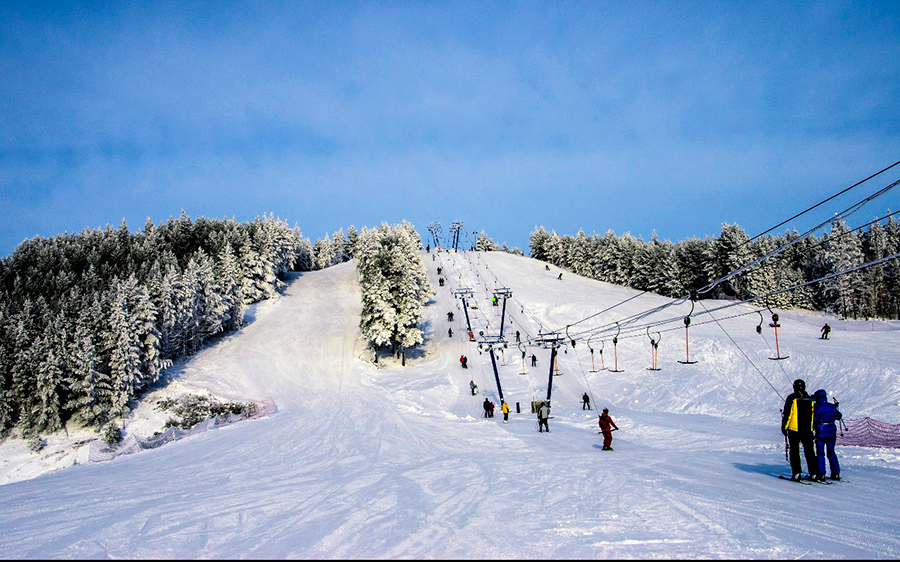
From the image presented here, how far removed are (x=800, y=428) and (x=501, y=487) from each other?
5.90m

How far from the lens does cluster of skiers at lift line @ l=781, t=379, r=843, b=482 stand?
9.55 metres

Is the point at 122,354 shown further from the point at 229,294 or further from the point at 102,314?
the point at 229,294

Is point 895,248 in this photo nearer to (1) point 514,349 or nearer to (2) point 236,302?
(1) point 514,349

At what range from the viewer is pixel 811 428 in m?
9.54

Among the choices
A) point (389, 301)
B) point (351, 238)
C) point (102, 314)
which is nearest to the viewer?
point (102, 314)

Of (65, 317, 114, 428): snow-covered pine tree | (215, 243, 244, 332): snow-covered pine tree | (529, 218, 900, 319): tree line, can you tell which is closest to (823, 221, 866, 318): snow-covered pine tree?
(529, 218, 900, 319): tree line

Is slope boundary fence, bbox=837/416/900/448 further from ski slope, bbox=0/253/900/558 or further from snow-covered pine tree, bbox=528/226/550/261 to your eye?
snow-covered pine tree, bbox=528/226/550/261

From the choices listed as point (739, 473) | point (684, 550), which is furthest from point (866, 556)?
point (739, 473)

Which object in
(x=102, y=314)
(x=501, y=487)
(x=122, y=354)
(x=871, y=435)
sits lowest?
(x=501, y=487)

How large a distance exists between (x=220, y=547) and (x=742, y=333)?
168ft

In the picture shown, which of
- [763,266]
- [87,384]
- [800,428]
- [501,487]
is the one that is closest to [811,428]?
[800,428]

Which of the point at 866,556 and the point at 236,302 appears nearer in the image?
the point at 866,556

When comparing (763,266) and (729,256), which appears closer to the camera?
(763,266)

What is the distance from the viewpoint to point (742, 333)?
4694 centimetres
